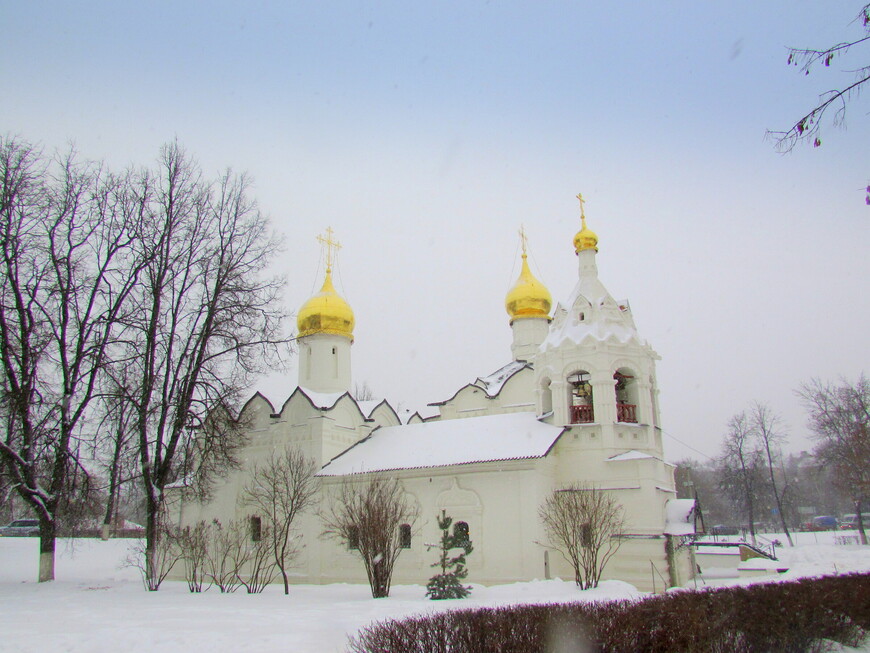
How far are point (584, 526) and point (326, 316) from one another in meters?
13.4

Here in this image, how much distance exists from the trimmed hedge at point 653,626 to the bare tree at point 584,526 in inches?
258

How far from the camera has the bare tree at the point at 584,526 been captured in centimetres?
1580

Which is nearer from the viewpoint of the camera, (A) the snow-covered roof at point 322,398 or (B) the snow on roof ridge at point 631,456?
(B) the snow on roof ridge at point 631,456

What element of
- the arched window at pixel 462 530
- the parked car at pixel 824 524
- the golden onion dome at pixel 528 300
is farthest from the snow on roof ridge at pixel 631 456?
the parked car at pixel 824 524

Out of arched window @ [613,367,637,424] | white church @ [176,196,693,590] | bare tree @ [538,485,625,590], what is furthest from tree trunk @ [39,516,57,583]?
arched window @ [613,367,637,424]

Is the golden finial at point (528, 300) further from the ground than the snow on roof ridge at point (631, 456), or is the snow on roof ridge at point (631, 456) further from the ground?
the golden finial at point (528, 300)

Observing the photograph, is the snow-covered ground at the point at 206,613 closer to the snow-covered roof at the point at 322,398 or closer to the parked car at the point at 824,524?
the snow-covered roof at the point at 322,398

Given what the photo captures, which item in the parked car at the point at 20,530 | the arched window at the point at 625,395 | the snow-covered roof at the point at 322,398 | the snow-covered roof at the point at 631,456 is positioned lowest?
the parked car at the point at 20,530

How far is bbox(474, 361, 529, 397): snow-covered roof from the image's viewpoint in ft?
85.6

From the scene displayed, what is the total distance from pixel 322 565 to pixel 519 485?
6967mm

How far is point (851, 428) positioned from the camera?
29.7 meters

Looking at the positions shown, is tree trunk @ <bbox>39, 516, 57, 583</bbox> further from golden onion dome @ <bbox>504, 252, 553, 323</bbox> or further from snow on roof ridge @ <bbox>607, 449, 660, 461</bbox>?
golden onion dome @ <bbox>504, 252, 553, 323</bbox>

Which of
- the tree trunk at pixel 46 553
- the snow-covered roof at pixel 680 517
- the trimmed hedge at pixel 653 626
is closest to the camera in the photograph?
the trimmed hedge at pixel 653 626

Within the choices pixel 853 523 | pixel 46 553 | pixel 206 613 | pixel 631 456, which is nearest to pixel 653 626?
pixel 206 613
